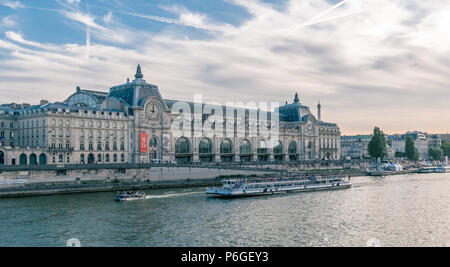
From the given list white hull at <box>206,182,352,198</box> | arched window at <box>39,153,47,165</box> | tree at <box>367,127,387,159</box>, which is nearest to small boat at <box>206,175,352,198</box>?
white hull at <box>206,182,352,198</box>

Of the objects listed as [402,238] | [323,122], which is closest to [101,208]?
[402,238]

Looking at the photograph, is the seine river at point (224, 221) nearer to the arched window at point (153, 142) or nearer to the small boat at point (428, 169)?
the arched window at point (153, 142)

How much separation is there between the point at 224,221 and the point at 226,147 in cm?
8396

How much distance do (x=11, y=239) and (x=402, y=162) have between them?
167704 millimetres

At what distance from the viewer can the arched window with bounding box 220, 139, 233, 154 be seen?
13062 cm

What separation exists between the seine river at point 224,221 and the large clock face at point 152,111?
4360cm

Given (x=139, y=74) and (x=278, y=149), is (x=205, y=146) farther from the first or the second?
(x=278, y=149)

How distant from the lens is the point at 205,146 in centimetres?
12544

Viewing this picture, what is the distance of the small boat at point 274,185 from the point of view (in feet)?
239

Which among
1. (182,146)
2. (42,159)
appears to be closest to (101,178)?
(42,159)

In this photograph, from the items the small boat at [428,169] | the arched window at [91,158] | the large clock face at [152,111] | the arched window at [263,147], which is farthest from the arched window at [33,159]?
the small boat at [428,169]
